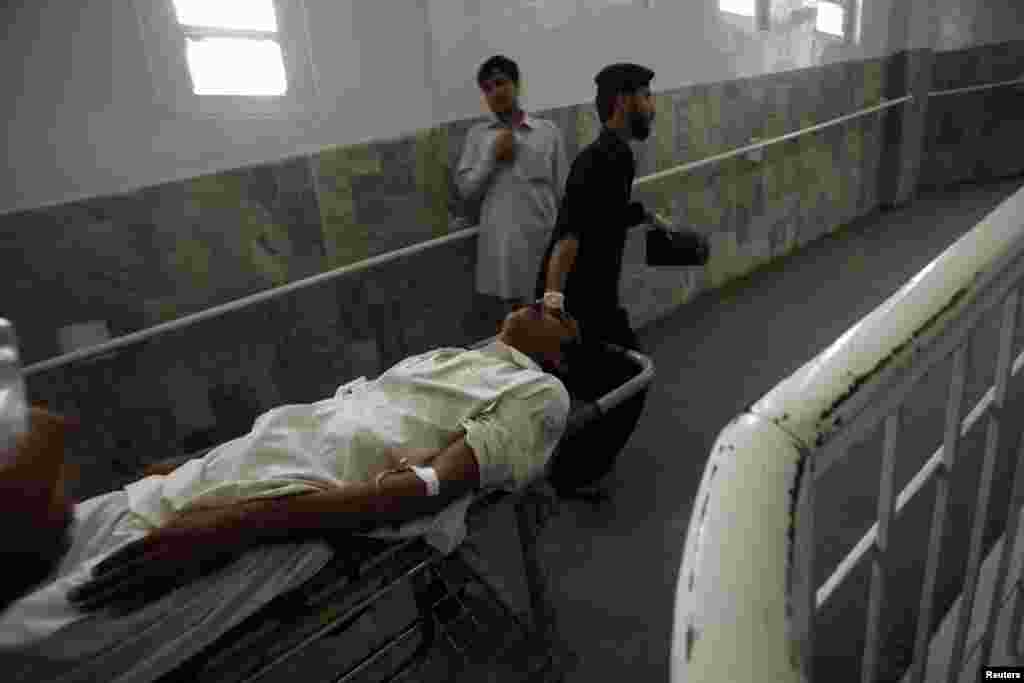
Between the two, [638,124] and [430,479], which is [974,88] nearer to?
[638,124]

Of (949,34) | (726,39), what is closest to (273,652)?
(726,39)

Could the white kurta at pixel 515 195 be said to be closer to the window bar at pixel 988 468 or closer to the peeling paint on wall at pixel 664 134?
the peeling paint on wall at pixel 664 134

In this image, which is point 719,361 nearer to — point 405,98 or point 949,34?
point 405,98

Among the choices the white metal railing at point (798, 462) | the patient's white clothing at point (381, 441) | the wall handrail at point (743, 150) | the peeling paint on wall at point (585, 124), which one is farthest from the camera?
the wall handrail at point (743, 150)

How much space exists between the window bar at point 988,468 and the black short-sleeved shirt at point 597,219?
1358 millimetres

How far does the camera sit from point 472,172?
2.49 meters

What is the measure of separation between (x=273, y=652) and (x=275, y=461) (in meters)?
0.37

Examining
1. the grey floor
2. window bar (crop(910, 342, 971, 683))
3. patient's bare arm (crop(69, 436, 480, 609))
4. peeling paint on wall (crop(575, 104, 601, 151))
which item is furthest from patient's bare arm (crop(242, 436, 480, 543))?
peeling paint on wall (crop(575, 104, 601, 151))

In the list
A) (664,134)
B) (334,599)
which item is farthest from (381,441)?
(664,134)

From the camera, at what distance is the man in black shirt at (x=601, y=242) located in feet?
6.57

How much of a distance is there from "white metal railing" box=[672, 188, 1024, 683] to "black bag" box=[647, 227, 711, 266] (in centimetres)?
159

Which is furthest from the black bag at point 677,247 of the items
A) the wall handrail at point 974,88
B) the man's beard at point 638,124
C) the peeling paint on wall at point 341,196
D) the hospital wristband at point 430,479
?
the wall handrail at point 974,88

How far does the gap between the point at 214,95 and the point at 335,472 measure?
1.51 meters

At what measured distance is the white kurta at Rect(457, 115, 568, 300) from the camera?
252 centimetres
